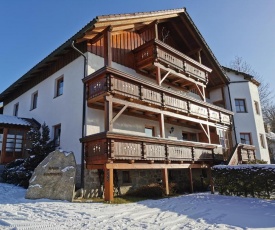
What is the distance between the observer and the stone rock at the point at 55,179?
9570 millimetres

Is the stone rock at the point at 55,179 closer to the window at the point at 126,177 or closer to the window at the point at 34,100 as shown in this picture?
the window at the point at 126,177

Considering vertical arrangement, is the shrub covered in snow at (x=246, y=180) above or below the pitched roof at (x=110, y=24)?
below

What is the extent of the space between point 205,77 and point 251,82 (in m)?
6.50

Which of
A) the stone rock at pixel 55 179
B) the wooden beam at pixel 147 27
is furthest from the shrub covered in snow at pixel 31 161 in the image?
the wooden beam at pixel 147 27

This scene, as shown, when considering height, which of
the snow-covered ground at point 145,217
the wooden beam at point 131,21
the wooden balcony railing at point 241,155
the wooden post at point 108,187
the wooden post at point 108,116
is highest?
the wooden beam at point 131,21

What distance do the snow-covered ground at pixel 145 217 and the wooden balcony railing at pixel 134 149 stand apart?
2.45 m

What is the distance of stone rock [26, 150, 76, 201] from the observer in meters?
9.57

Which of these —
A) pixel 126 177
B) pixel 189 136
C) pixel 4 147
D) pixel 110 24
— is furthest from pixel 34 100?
pixel 189 136

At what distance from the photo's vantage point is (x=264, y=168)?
10.3m

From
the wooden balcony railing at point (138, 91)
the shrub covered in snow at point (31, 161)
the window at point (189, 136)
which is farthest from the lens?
the window at point (189, 136)

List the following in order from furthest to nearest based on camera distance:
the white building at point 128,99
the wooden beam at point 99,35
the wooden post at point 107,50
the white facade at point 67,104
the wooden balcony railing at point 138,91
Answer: the white facade at point 67,104
the wooden beam at point 99,35
the wooden post at point 107,50
the wooden balcony railing at point 138,91
the white building at point 128,99

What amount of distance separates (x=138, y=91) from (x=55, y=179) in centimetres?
564

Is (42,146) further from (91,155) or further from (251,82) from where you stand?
(251,82)

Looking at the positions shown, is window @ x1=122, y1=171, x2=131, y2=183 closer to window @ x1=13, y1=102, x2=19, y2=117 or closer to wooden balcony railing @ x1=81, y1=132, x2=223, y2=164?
wooden balcony railing @ x1=81, y1=132, x2=223, y2=164
